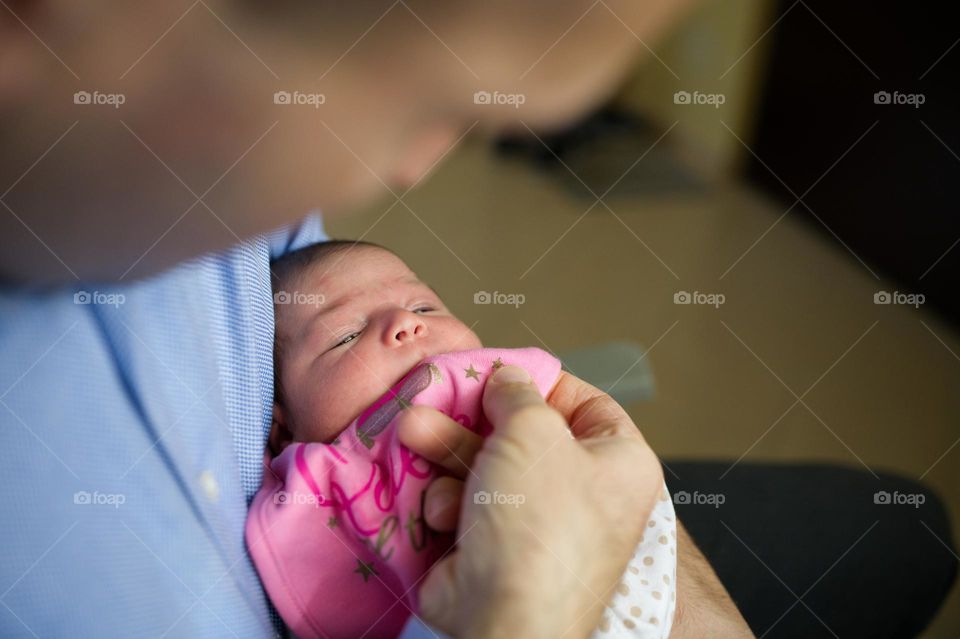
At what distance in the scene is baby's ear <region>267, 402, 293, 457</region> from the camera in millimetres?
888

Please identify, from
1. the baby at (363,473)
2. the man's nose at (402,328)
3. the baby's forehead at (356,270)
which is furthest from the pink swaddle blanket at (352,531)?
the baby's forehead at (356,270)

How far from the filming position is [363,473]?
0.73m

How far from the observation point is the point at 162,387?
688 mm

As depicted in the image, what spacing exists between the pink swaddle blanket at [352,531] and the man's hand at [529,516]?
0.04m

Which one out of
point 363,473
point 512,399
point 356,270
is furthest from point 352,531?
point 356,270

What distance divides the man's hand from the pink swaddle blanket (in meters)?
0.04

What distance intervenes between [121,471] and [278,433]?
0.24 meters

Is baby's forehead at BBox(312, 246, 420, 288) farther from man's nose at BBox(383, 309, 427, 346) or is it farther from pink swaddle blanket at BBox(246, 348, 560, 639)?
pink swaddle blanket at BBox(246, 348, 560, 639)

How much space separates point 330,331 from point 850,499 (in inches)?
33.4

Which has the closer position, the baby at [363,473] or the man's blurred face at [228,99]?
the man's blurred face at [228,99]

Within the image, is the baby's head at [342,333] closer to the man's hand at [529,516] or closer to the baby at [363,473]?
the baby at [363,473]

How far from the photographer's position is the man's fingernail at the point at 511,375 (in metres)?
0.74

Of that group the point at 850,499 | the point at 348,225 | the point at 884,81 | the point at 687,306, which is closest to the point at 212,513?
the point at 850,499

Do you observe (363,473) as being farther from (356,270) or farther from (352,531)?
(356,270)
